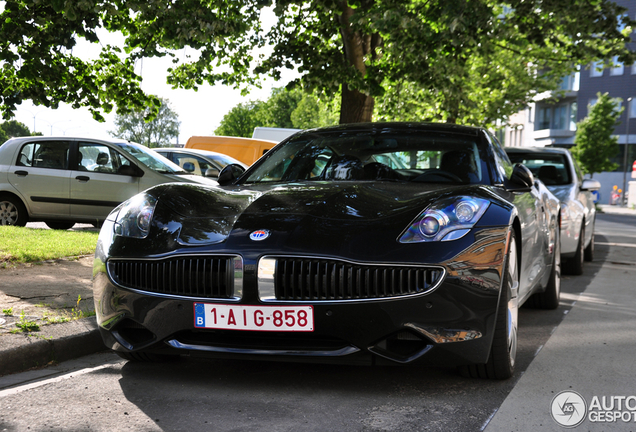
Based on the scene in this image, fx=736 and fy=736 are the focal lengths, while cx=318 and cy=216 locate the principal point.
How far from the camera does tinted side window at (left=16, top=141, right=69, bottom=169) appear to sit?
1252 cm

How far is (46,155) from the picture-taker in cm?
1257

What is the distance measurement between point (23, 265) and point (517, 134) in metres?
59.6

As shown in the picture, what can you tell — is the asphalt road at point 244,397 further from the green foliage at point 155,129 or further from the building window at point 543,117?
the green foliage at point 155,129

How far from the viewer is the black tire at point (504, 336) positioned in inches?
136

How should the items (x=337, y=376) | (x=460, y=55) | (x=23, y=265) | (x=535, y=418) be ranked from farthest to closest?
1. (x=460, y=55)
2. (x=23, y=265)
3. (x=337, y=376)
4. (x=535, y=418)

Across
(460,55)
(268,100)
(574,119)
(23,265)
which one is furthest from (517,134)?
(23,265)

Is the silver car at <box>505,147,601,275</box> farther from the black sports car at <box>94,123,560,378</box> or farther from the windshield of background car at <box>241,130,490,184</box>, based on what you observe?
the black sports car at <box>94,123,560,378</box>

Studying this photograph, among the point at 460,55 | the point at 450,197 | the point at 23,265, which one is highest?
the point at 460,55

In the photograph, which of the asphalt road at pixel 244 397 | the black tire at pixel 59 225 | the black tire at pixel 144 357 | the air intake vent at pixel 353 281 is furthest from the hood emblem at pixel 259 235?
the black tire at pixel 59 225

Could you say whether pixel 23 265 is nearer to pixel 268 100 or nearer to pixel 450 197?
pixel 450 197

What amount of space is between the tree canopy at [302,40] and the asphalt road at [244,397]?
5.69 m

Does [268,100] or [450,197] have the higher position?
[268,100]

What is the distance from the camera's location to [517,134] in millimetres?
62906

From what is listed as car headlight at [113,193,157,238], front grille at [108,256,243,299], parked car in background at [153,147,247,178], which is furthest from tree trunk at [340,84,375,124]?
front grille at [108,256,243,299]
